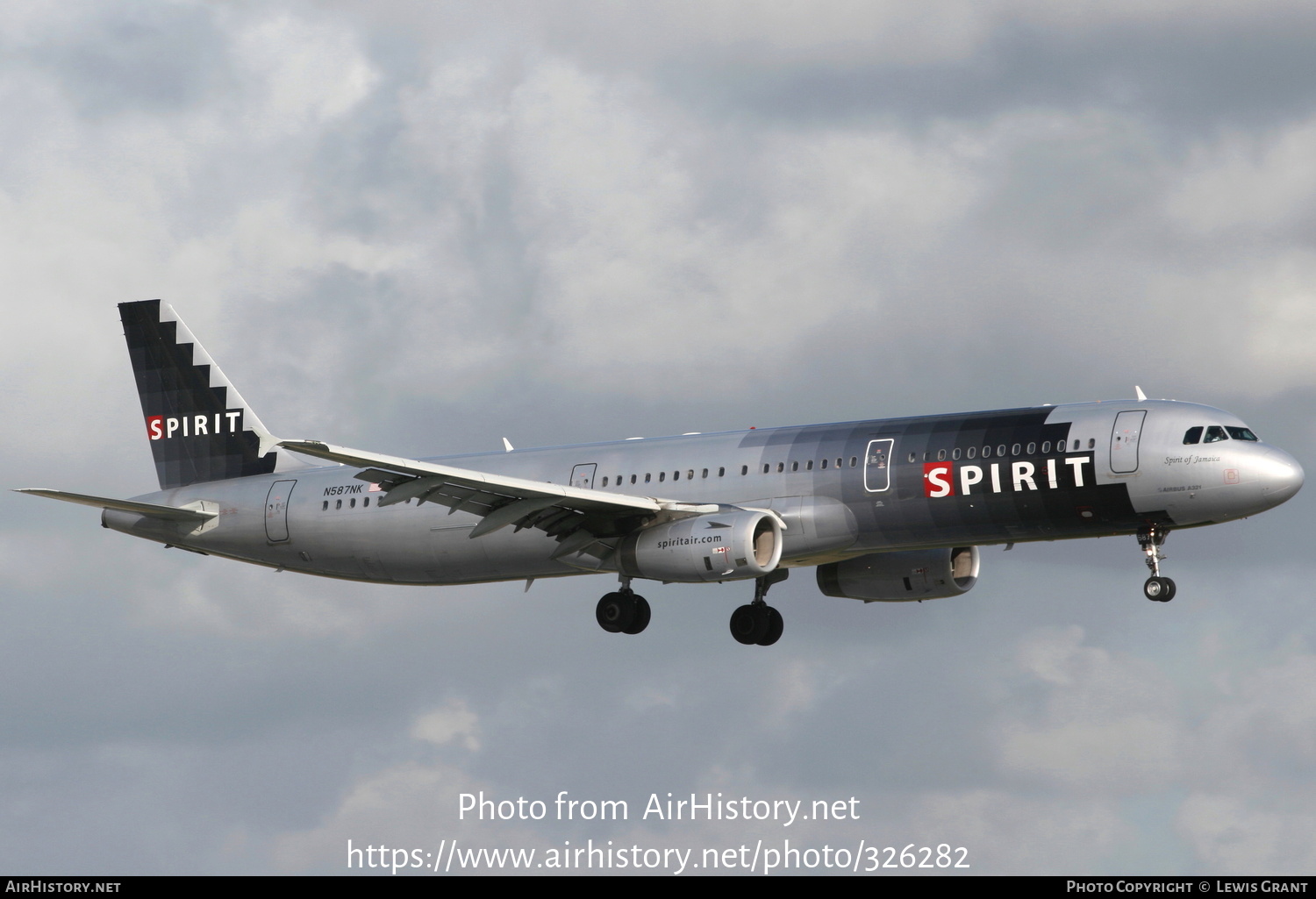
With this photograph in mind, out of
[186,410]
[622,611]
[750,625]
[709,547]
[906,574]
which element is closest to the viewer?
[709,547]

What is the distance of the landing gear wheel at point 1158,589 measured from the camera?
141ft

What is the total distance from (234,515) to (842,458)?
20.3 metres

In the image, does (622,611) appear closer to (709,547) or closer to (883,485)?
(709,547)

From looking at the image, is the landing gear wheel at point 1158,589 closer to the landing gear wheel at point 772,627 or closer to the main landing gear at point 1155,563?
the main landing gear at point 1155,563

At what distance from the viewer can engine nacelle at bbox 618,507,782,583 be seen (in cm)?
4416

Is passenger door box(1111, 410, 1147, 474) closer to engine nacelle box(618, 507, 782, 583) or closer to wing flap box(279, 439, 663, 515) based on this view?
engine nacelle box(618, 507, 782, 583)

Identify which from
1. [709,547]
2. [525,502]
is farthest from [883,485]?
[525,502]

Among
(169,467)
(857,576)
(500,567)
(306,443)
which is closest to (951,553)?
(857,576)

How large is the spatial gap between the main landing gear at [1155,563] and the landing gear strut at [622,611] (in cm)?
1393

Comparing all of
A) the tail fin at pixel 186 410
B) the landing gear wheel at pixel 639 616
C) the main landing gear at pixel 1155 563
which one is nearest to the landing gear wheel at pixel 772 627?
the landing gear wheel at pixel 639 616

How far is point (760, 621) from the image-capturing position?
51.1m

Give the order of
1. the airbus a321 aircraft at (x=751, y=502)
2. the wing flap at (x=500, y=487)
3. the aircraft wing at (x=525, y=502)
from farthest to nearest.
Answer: the aircraft wing at (x=525, y=502) → the airbus a321 aircraft at (x=751, y=502) → the wing flap at (x=500, y=487)

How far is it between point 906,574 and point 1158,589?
999cm

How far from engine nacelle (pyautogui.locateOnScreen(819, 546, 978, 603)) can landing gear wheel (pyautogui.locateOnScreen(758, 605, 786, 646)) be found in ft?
7.96
